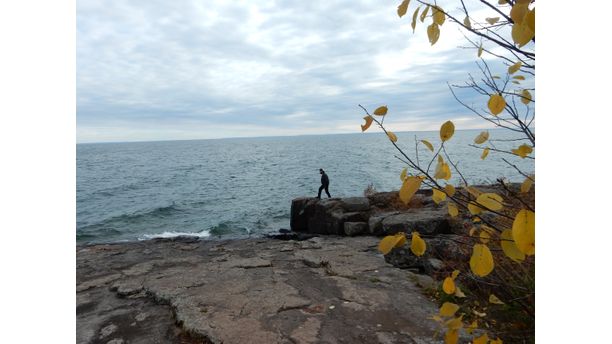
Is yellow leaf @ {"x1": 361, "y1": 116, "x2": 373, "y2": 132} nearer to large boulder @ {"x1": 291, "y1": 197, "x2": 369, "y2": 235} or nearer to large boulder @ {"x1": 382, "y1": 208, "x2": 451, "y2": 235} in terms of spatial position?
large boulder @ {"x1": 382, "y1": 208, "x2": 451, "y2": 235}

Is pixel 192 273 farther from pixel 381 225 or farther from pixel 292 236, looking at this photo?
pixel 292 236

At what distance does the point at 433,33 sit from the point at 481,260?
30.8 inches

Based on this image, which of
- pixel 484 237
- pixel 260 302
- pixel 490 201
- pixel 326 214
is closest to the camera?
pixel 490 201

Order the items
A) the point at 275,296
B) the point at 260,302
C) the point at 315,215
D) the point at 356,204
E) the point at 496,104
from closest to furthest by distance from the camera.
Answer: the point at 496,104, the point at 260,302, the point at 275,296, the point at 356,204, the point at 315,215

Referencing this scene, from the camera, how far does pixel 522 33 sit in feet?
2.78

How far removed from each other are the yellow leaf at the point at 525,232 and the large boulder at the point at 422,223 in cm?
770

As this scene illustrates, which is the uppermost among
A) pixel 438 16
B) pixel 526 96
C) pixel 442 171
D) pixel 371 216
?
pixel 438 16

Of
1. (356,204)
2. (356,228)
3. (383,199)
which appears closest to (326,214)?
(356,204)

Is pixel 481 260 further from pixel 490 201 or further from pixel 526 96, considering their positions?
pixel 526 96

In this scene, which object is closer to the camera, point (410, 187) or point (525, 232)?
point (525, 232)

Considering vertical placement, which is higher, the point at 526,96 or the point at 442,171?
the point at 526,96

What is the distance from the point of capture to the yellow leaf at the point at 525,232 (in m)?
0.77

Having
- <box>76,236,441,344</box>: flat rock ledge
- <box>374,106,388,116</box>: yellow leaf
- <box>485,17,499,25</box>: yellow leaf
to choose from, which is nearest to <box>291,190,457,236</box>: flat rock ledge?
<box>76,236,441,344</box>: flat rock ledge

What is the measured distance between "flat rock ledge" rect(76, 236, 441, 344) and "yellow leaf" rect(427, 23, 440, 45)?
3481 millimetres
